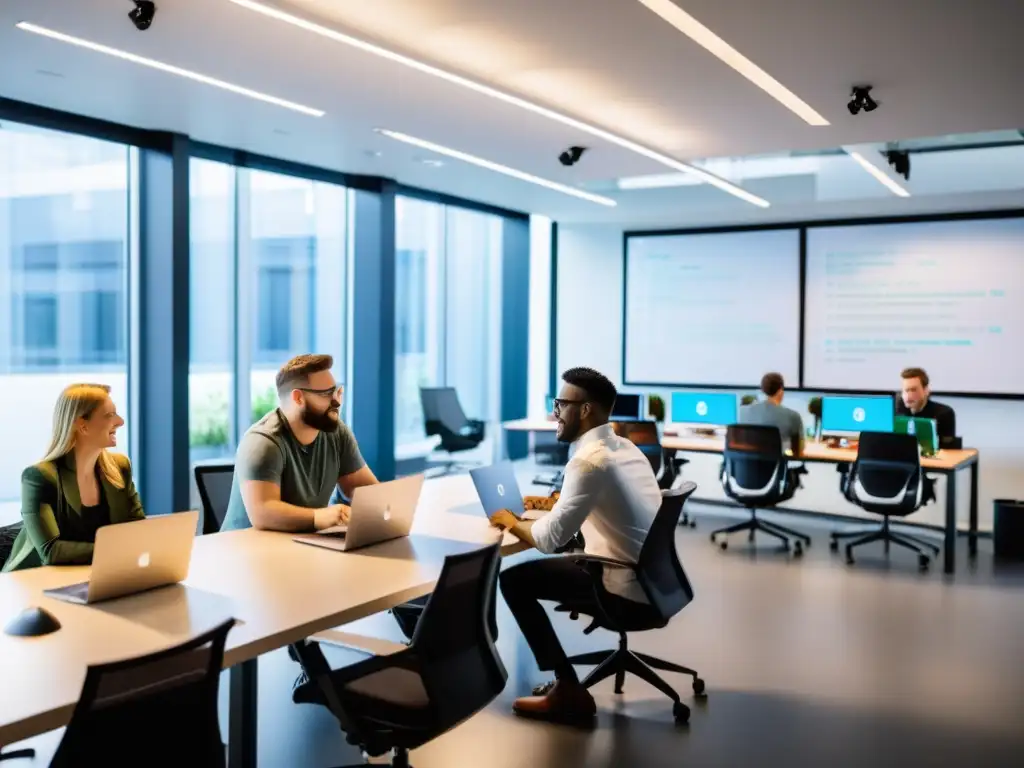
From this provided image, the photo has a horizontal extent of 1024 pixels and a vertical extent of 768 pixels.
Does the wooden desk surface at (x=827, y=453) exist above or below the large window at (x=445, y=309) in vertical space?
below

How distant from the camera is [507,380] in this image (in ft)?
37.6

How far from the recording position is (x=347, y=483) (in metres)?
4.08

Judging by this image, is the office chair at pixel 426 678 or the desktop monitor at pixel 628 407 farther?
the desktop monitor at pixel 628 407

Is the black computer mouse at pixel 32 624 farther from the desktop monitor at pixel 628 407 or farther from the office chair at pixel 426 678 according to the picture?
the desktop monitor at pixel 628 407

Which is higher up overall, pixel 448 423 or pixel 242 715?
pixel 448 423

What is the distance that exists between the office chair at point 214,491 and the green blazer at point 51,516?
0.77m

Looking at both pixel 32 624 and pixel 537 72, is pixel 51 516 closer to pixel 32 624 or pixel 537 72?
pixel 32 624

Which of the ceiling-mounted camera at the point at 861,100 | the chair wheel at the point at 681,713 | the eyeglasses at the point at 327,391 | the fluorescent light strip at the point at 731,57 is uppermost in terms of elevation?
the fluorescent light strip at the point at 731,57

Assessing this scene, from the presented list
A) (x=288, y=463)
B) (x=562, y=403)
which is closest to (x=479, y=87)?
(x=562, y=403)

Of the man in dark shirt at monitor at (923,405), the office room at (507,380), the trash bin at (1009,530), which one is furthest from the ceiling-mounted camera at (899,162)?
the trash bin at (1009,530)

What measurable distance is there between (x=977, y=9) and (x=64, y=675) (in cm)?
413

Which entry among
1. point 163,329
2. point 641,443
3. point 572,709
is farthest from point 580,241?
point 572,709

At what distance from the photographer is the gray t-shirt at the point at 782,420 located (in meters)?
7.37

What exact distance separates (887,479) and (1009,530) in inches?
44.7
